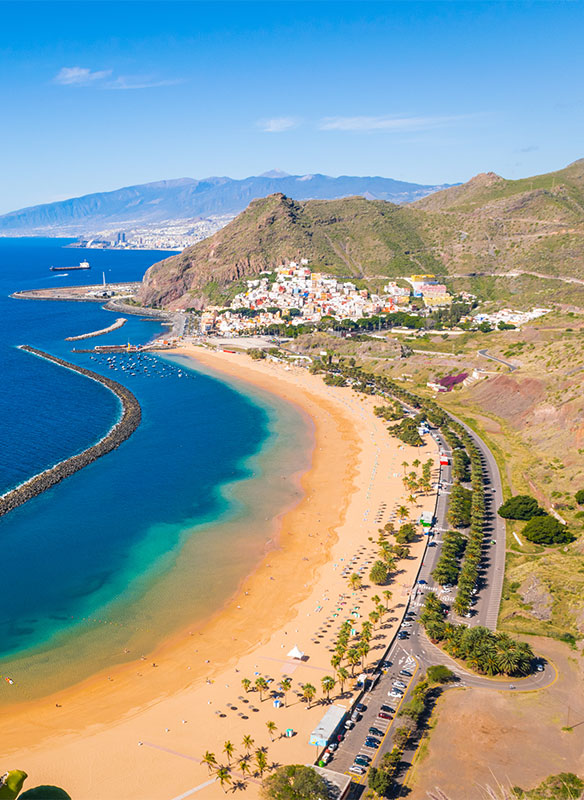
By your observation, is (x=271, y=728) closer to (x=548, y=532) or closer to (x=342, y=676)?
(x=342, y=676)

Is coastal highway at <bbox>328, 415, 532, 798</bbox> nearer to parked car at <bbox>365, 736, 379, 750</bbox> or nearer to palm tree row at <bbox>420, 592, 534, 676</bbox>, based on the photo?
parked car at <bbox>365, 736, 379, 750</bbox>

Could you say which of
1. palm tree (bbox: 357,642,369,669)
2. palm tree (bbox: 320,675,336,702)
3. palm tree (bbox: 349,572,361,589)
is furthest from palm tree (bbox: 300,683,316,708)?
palm tree (bbox: 349,572,361,589)

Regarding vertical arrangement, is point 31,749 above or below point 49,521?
below

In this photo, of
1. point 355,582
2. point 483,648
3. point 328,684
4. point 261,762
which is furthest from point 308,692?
point 355,582

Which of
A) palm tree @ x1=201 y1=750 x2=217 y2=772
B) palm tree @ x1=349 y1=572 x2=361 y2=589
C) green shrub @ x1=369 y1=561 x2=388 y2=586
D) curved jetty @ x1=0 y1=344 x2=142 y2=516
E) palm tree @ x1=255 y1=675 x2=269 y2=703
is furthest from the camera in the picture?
curved jetty @ x1=0 y1=344 x2=142 y2=516

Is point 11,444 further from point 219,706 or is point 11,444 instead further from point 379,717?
point 379,717

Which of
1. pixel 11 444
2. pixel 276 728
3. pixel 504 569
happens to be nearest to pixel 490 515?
pixel 504 569

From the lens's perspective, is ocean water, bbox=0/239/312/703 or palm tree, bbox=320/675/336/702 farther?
ocean water, bbox=0/239/312/703
